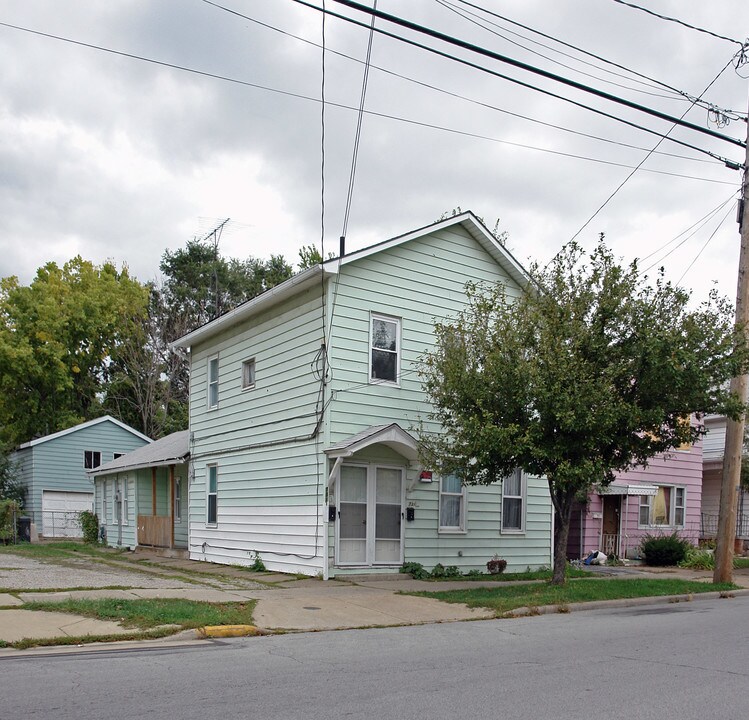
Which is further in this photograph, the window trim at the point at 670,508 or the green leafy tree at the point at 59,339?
the green leafy tree at the point at 59,339

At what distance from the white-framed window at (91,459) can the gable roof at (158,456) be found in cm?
859

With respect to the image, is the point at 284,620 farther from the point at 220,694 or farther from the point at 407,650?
the point at 220,694

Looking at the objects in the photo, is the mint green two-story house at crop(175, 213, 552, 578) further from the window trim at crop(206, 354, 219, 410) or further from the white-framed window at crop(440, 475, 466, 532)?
the window trim at crop(206, 354, 219, 410)

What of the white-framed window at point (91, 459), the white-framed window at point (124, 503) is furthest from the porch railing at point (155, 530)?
the white-framed window at point (91, 459)

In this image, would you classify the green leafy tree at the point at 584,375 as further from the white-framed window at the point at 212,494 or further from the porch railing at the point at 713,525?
the porch railing at the point at 713,525

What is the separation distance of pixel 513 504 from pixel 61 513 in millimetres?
26813

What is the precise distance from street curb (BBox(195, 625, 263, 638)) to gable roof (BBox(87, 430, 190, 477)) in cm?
1319

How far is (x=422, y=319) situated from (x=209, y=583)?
728cm

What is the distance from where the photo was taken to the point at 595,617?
12.7m

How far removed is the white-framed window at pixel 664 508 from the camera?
84.3 feet

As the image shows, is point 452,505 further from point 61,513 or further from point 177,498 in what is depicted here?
point 61,513

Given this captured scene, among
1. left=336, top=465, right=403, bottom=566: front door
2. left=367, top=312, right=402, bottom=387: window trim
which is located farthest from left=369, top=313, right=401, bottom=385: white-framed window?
left=336, top=465, right=403, bottom=566: front door

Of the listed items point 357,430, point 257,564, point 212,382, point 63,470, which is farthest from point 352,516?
point 63,470

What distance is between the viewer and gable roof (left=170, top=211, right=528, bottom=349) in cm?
1711
